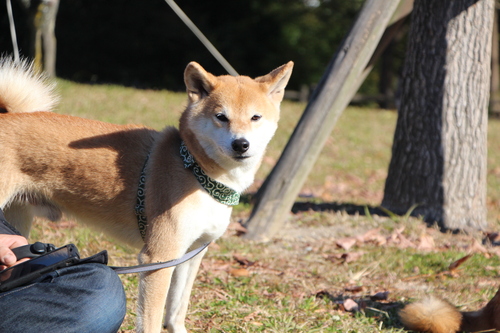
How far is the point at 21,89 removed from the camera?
322 cm

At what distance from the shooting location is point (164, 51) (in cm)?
1966

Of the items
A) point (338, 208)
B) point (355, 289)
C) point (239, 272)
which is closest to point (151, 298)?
point (239, 272)

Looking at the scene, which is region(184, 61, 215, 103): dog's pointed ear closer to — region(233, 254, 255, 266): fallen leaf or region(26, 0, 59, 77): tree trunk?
region(233, 254, 255, 266): fallen leaf

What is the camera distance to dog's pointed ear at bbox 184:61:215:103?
9.70 feet

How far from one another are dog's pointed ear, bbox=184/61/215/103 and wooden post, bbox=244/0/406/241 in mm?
1907

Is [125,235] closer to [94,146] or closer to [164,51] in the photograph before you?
[94,146]

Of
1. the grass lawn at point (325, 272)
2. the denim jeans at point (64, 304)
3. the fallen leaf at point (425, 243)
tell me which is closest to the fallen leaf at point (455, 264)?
the grass lawn at point (325, 272)

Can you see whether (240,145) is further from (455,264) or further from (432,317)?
(455,264)

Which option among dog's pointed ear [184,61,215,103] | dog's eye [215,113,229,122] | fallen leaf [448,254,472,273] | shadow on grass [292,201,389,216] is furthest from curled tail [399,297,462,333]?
shadow on grass [292,201,389,216]

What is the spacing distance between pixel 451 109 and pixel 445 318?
8.59ft

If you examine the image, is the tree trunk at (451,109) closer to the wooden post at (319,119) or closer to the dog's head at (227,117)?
the wooden post at (319,119)

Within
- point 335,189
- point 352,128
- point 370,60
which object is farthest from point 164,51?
point 370,60

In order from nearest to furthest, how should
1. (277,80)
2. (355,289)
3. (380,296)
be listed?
(277,80)
(380,296)
(355,289)

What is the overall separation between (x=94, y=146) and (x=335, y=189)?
18.3 feet
